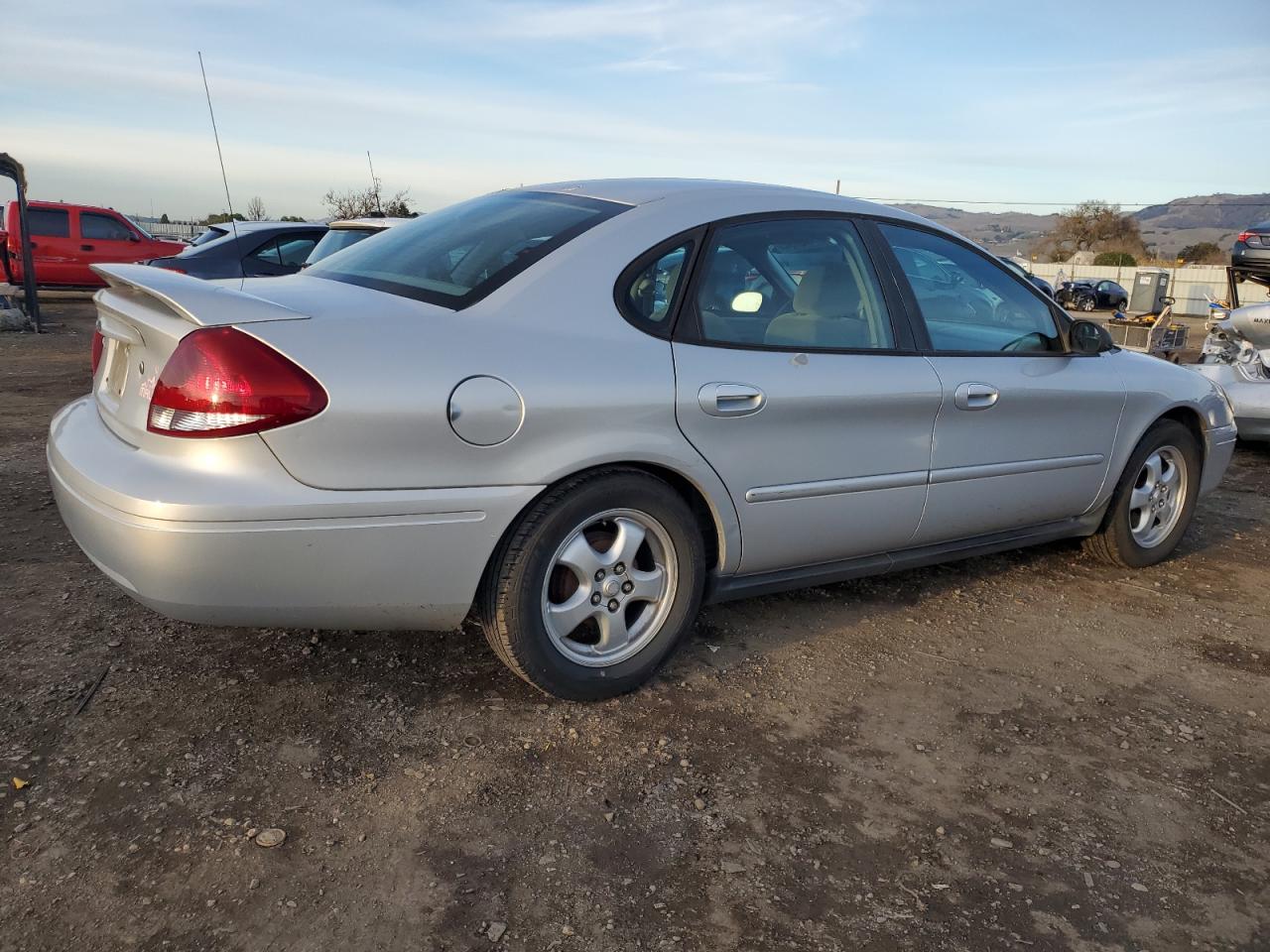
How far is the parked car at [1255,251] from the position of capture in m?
10.4

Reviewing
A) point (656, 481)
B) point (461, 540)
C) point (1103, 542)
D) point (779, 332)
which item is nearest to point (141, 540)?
point (461, 540)

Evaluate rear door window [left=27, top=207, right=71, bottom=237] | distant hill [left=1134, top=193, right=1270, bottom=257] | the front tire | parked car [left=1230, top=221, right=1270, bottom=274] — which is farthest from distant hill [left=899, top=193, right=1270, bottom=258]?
the front tire

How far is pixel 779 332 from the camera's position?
3.22m

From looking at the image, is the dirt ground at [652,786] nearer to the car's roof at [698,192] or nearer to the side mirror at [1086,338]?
the side mirror at [1086,338]

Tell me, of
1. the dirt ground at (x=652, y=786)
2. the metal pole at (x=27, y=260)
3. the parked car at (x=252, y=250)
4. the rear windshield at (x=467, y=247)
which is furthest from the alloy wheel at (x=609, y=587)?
the metal pole at (x=27, y=260)

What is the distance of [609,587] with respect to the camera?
295 centimetres

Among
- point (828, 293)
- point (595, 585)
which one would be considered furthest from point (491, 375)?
point (828, 293)

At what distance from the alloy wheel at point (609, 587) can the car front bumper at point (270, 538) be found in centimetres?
28

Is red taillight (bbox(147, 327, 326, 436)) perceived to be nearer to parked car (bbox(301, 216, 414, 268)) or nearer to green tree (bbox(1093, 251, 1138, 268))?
parked car (bbox(301, 216, 414, 268))

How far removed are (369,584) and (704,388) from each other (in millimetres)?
1093

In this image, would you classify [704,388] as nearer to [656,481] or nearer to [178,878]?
[656,481]

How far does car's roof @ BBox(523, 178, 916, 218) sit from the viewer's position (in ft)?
10.7

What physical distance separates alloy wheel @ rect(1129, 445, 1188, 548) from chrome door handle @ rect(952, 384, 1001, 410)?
3.91ft

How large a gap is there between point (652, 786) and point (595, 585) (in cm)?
60
